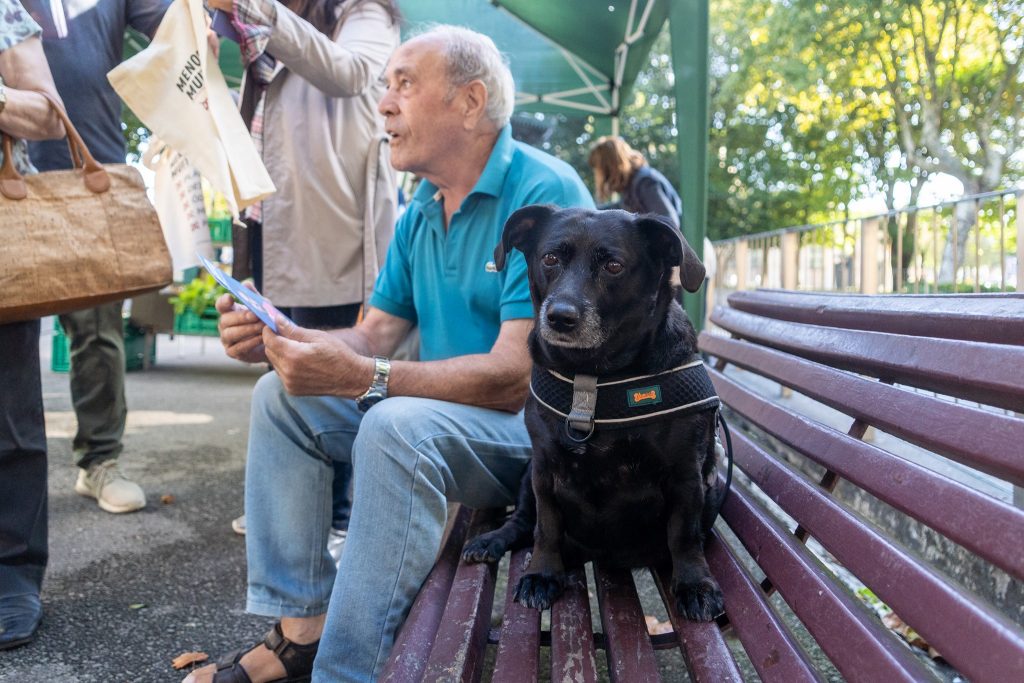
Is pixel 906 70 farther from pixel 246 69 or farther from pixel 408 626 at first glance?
pixel 408 626

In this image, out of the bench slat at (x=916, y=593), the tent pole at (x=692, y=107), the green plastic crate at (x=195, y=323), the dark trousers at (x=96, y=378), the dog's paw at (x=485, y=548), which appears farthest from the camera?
the green plastic crate at (x=195, y=323)

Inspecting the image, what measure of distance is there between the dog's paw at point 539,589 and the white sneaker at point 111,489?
2.73 metres

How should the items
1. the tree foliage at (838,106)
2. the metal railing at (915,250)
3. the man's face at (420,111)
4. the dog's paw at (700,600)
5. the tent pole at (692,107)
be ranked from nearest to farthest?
the dog's paw at (700,600) < the man's face at (420,111) < the metal railing at (915,250) < the tent pole at (692,107) < the tree foliage at (838,106)

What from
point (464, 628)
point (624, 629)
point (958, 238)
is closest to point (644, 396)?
point (624, 629)

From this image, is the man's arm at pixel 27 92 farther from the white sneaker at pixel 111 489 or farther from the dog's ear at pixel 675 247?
the white sneaker at pixel 111 489

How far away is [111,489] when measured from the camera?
3.79 m

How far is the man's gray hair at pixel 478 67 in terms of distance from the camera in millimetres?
2357

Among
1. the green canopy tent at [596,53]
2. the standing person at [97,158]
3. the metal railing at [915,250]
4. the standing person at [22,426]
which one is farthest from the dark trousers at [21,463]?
the metal railing at [915,250]

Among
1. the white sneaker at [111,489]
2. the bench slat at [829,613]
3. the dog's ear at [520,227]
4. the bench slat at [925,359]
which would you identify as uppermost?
the dog's ear at [520,227]

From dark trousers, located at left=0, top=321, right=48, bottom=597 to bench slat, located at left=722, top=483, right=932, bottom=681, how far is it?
2.13 meters

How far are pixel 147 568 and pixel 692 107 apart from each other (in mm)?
4090

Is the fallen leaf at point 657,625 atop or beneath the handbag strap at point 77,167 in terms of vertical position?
beneath

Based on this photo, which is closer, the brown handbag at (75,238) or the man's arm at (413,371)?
the man's arm at (413,371)

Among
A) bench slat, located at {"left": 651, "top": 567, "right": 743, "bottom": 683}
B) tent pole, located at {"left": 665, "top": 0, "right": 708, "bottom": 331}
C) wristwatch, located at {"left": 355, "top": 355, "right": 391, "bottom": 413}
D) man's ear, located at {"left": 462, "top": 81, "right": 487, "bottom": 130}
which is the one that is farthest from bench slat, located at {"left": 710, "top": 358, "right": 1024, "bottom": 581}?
tent pole, located at {"left": 665, "top": 0, "right": 708, "bottom": 331}
